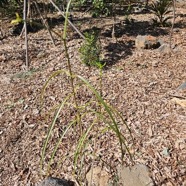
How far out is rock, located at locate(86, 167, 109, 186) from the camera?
7.64 ft

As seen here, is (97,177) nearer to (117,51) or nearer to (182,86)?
(182,86)

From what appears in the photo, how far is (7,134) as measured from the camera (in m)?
2.96

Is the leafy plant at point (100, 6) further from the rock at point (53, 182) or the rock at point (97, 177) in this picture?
the rock at point (53, 182)

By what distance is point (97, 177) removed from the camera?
7.78 ft

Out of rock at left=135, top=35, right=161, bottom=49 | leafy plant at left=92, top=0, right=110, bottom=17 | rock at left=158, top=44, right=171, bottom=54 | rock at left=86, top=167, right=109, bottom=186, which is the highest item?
leafy plant at left=92, top=0, right=110, bottom=17

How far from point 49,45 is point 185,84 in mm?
2527

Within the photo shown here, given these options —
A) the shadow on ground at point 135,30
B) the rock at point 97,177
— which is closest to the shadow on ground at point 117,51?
the shadow on ground at point 135,30

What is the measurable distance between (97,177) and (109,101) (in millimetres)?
1078

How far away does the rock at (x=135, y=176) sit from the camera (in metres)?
2.26

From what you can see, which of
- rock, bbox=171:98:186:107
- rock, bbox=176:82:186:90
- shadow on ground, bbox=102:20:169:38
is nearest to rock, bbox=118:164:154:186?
rock, bbox=171:98:186:107

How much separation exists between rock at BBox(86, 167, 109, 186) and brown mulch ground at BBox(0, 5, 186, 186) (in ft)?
0.24

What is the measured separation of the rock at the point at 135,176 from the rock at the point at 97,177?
13cm

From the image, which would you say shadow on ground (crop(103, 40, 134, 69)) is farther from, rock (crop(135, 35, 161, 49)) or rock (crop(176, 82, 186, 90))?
rock (crop(176, 82, 186, 90))

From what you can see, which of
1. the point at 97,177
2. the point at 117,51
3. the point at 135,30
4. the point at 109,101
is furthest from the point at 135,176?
the point at 135,30
